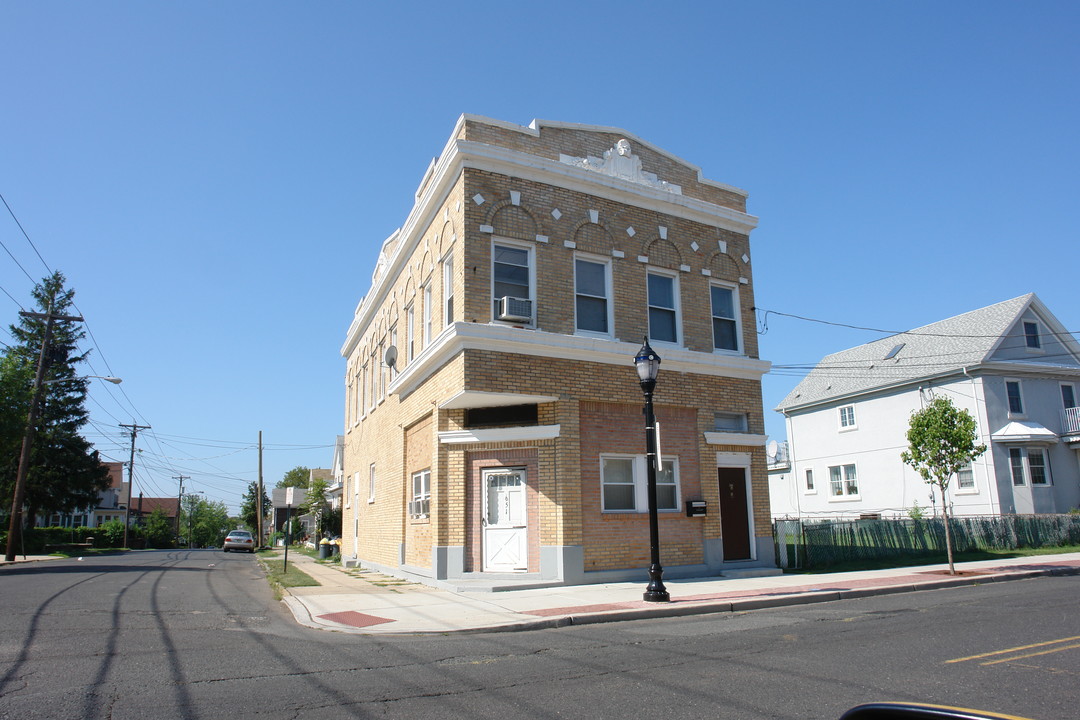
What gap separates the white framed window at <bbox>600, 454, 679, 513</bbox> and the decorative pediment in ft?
21.9

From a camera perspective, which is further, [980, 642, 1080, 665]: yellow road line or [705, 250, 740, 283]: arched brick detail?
[705, 250, 740, 283]: arched brick detail

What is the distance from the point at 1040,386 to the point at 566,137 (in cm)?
2654

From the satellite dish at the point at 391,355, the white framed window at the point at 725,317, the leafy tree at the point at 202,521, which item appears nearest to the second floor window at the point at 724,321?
the white framed window at the point at 725,317

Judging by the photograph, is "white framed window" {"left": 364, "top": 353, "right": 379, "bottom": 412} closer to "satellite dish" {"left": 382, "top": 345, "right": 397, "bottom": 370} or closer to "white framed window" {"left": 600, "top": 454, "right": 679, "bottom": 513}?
"satellite dish" {"left": 382, "top": 345, "right": 397, "bottom": 370}

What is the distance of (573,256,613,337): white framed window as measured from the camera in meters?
15.9

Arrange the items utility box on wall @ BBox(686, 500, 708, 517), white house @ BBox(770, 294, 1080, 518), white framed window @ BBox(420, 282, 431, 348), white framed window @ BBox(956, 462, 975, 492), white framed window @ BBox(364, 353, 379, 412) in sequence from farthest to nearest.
Result: white framed window @ BBox(956, 462, 975, 492) < white house @ BBox(770, 294, 1080, 518) < white framed window @ BBox(364, 353, 379, 412) < white framed window @ BBox(420, 282, 431, 348) < utility box on wall @ BBox(686, 500, 708, 517)

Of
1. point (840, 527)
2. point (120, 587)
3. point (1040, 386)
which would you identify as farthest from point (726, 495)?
point (1040, 386)

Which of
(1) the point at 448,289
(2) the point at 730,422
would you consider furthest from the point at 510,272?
(2) the point at 730,422

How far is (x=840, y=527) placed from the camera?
21156mm

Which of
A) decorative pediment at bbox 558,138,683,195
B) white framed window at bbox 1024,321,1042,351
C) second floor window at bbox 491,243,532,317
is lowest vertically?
second floor window at bbox 491,243,532,317

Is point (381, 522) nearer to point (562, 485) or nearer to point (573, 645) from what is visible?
point (562, 485)

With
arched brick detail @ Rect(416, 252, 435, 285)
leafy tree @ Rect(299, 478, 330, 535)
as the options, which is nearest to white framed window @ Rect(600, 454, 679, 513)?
arched brick detail @ Rect(416, 252, 435, 285)

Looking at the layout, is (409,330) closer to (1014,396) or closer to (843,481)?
(843,481)

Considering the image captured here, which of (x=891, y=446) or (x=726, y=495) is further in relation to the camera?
(x=891, y=446)
